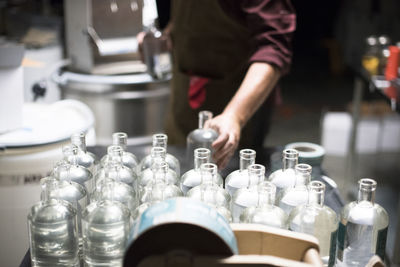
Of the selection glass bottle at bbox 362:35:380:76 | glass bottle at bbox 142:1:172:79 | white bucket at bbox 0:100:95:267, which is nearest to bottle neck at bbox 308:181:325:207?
white bucket at bbox 0:100:95:267

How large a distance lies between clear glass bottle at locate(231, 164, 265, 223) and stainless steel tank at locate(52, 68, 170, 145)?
201cm

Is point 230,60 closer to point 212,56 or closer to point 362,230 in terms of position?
point 212,56

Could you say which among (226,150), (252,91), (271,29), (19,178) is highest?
(271,29)

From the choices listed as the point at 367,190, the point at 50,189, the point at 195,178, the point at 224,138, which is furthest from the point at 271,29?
the point at 50,189

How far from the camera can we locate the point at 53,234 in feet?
3.36

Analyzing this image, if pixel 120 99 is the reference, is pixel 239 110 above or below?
above

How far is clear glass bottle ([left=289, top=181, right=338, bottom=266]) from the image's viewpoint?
1.06 metres

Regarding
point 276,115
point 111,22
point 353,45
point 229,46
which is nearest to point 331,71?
point 353,45

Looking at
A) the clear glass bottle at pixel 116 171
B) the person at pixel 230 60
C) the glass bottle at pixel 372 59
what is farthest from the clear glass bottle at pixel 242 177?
the glass bottle at pixel 372 59

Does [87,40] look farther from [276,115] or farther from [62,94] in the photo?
[276,115]

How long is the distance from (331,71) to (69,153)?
21.7 ft

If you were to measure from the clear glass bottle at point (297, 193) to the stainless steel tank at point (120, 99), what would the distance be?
2007 mm

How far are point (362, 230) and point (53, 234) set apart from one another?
61 cm

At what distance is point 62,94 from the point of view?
3.23m
